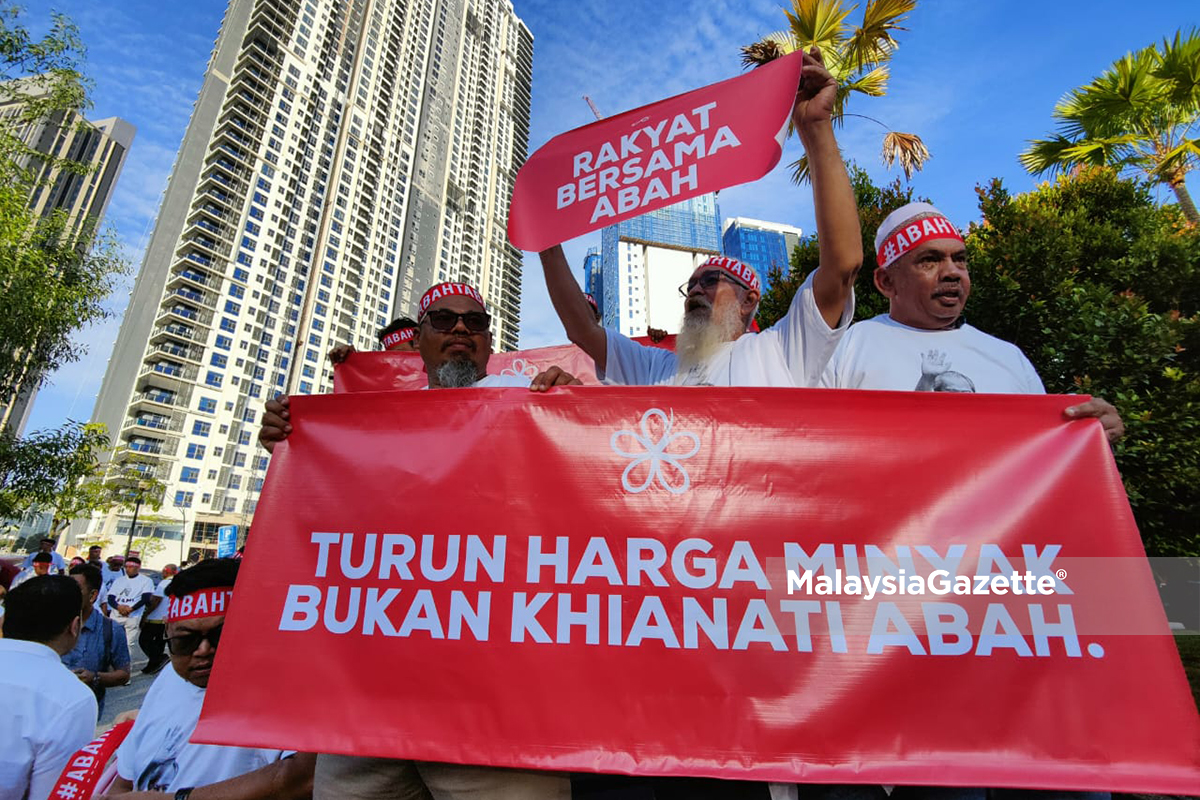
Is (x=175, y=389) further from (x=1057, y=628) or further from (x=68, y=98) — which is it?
(x=1057, y=628)

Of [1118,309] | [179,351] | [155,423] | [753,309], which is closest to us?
[753,309]

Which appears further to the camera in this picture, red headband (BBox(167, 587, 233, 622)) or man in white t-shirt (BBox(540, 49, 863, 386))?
red headband (BBox(167, 587, 233, 622))

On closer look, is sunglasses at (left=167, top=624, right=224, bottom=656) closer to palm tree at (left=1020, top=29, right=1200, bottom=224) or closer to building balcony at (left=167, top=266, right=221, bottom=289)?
palm tree at (left=1020, top=29, right=1200, bottom=224)

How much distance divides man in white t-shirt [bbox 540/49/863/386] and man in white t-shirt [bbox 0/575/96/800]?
2.76 meters

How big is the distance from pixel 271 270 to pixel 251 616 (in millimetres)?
75124

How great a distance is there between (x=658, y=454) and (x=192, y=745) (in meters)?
2.16

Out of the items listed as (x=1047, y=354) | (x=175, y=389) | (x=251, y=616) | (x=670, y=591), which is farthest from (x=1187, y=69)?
(x=175, y=389)

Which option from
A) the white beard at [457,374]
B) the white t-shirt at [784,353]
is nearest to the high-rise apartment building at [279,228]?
the white beard at [457,374]

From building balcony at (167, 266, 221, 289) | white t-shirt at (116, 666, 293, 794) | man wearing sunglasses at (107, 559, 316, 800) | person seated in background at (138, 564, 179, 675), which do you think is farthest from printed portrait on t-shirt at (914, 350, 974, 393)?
building balcony at (167, 266, 221, 289)

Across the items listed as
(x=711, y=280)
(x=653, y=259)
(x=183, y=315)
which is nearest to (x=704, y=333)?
(x=711, y=280)

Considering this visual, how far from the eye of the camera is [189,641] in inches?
96.2

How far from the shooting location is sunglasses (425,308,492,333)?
2.92m

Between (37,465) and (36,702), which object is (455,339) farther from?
(37,465)

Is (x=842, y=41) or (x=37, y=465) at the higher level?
(x=842, y=41)
